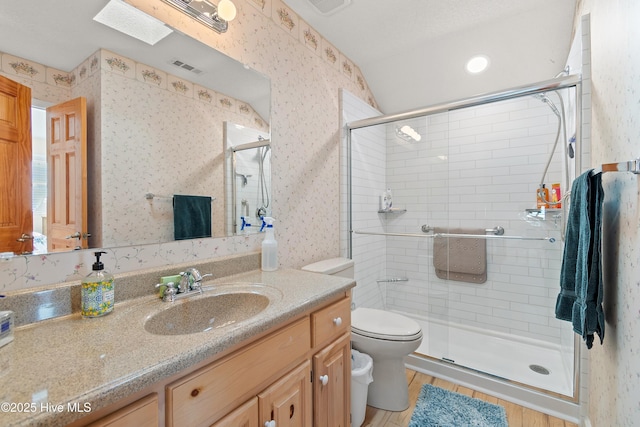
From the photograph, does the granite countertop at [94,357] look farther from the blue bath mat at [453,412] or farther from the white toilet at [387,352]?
the blue bath mat at [453,412]

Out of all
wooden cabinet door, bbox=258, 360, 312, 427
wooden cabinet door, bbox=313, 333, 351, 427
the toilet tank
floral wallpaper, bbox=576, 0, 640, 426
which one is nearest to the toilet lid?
the toilet tank

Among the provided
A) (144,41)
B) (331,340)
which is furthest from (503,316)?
(144,41)

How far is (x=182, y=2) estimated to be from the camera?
1228 mm

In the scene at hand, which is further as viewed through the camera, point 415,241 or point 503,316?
point 415,241

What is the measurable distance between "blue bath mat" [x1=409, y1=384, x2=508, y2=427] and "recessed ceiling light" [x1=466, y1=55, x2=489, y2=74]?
243 centimetres

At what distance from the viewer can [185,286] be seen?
1.12 meters

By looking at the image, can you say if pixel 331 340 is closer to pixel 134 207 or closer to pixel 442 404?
pixel 134 207

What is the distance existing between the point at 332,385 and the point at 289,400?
0.98ft

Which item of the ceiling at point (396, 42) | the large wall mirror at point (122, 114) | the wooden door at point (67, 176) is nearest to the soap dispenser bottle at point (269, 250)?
the large wall mirror at point (122, 114)

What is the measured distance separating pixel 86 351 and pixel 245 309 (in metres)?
0.54

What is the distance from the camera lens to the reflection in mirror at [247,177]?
1468 millimetres

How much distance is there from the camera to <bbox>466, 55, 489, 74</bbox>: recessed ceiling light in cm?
226

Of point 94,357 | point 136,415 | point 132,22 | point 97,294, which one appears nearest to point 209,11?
point 132,22

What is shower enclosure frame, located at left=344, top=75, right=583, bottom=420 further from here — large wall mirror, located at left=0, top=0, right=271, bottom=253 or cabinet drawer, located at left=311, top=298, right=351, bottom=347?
large wall mirror, located at left=0, top=0, right=271, bottom=253
